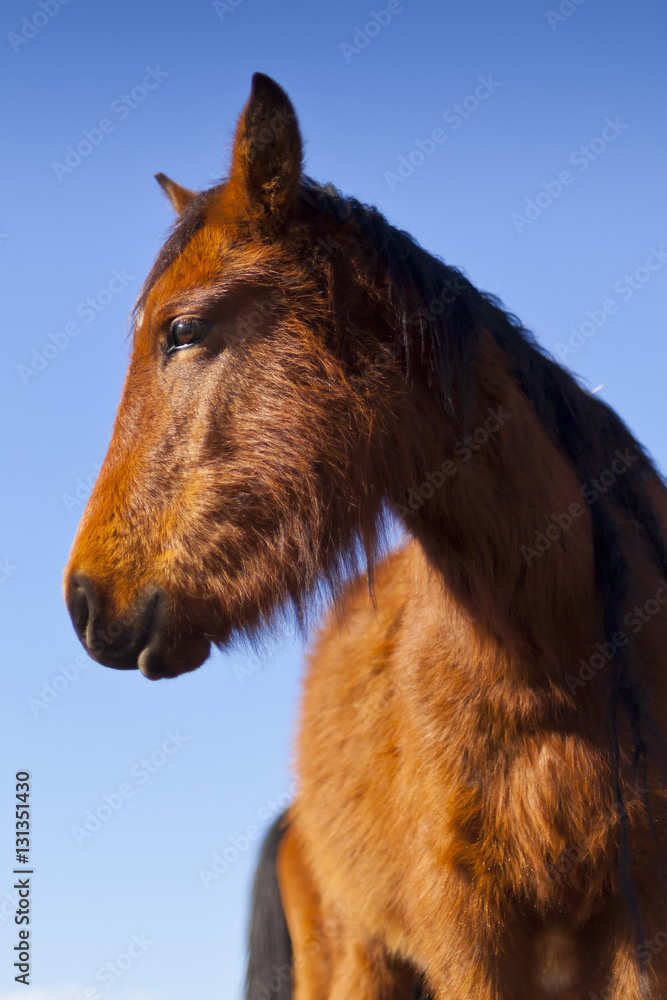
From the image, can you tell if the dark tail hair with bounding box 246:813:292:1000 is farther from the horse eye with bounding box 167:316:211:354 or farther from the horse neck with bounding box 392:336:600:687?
the horse eye with bounding box 167:316:211:354

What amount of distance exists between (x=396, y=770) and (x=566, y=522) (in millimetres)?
1191

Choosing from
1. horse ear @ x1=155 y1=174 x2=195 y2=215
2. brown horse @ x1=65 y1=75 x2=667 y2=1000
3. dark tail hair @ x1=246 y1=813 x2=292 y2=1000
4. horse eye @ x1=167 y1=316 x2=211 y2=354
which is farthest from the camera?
dark tail hair @ x1=246 y1=813 x2=292 y2=1000

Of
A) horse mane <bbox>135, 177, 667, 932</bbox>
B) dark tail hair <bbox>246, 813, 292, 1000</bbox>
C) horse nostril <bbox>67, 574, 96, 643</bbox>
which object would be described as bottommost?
dark tail hair <bbox>246, 813, 292, 1000</bbox>

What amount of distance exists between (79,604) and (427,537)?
117cm

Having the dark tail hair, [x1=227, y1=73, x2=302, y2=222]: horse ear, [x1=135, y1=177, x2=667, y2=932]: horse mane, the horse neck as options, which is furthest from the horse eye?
the dark tail hair

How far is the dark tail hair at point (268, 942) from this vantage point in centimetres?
486

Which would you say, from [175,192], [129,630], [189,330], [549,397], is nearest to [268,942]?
[129,630]

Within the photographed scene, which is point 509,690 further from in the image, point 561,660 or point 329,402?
point 329,402

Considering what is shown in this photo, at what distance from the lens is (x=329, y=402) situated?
3.02m

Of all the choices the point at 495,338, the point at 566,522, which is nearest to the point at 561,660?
the point at 566,522

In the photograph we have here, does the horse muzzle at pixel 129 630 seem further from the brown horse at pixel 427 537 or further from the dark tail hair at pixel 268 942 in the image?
the dark tail hair at pixel 268 942

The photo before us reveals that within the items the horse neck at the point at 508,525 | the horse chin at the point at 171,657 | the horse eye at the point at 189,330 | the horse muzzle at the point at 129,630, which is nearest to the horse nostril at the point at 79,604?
the horse muzzle at the point at 129,630

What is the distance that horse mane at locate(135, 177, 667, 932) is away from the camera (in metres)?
3.00

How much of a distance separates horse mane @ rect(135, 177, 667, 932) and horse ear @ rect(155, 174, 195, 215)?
27.2 inches
